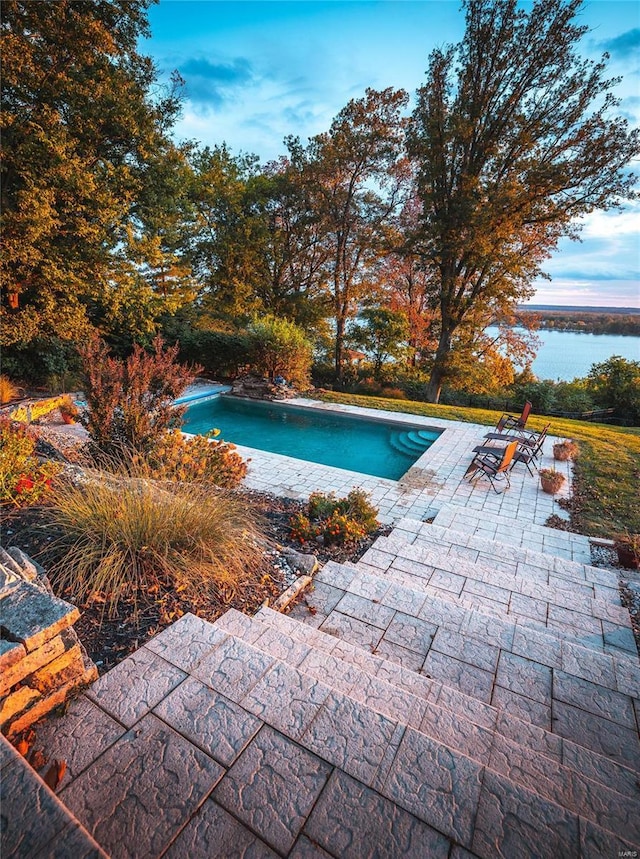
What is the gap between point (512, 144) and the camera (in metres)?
10.1

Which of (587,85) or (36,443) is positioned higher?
(587,85)

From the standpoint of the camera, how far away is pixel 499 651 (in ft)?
7.37

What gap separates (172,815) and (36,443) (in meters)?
5.22

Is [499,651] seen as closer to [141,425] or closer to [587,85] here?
[141,425]

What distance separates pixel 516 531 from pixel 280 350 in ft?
28.6

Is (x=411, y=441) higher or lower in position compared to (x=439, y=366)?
lower

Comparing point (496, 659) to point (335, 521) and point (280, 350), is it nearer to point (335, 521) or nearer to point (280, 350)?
point (335, 521)

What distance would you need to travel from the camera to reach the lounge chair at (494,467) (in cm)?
586

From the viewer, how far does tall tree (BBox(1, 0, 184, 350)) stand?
23.6 feet

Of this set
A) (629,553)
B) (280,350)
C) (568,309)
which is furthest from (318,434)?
(568,309)

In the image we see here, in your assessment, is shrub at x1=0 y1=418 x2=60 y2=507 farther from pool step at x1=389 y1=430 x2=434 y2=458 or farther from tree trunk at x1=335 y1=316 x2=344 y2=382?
tree trunk at x1=335 y1=316 x2=344 y2=382

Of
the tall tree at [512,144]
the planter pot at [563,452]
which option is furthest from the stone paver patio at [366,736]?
the tall tree at [512,144]

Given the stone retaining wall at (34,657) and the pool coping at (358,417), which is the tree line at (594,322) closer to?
the pool coping at (358,417)

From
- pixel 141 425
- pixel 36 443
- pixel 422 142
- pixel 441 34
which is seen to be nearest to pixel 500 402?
pixel 422 142
